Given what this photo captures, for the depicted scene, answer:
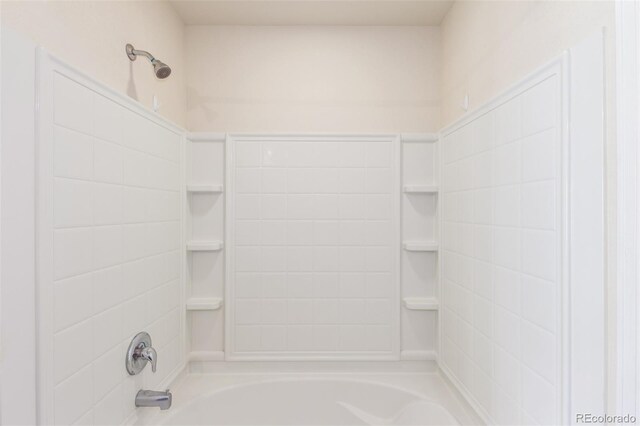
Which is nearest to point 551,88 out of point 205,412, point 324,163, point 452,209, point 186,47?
point 452,209

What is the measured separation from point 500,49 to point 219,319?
1.78 meters

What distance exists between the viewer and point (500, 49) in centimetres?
131

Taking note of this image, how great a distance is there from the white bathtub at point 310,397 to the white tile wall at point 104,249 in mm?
262

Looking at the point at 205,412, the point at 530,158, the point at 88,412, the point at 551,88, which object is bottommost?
the point at 205,412

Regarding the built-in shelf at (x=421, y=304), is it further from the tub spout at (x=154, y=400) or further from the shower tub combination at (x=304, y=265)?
the tub spout at (x=154, y=400)

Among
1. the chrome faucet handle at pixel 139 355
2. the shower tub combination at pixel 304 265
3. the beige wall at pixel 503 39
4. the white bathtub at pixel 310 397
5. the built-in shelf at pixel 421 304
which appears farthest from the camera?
the built-in shelf at pixel 421 304

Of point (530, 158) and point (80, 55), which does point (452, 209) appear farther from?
point (80, 55)

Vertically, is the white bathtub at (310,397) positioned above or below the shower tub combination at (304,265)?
below

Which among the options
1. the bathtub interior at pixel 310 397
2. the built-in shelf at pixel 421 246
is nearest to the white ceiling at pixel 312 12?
the built-in shelf at pixel 421 246

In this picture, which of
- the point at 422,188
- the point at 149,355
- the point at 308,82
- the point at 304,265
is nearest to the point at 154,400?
the point at 149,355

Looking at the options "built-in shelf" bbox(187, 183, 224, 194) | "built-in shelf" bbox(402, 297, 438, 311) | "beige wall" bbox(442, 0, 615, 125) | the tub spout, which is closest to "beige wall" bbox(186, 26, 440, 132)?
"beige wall" bbox(442, 0, 615, 125)

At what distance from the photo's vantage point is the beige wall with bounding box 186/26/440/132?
6.52ft

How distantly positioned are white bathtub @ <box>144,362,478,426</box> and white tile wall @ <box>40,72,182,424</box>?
26 centimetres

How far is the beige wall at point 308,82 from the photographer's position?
1.99m
